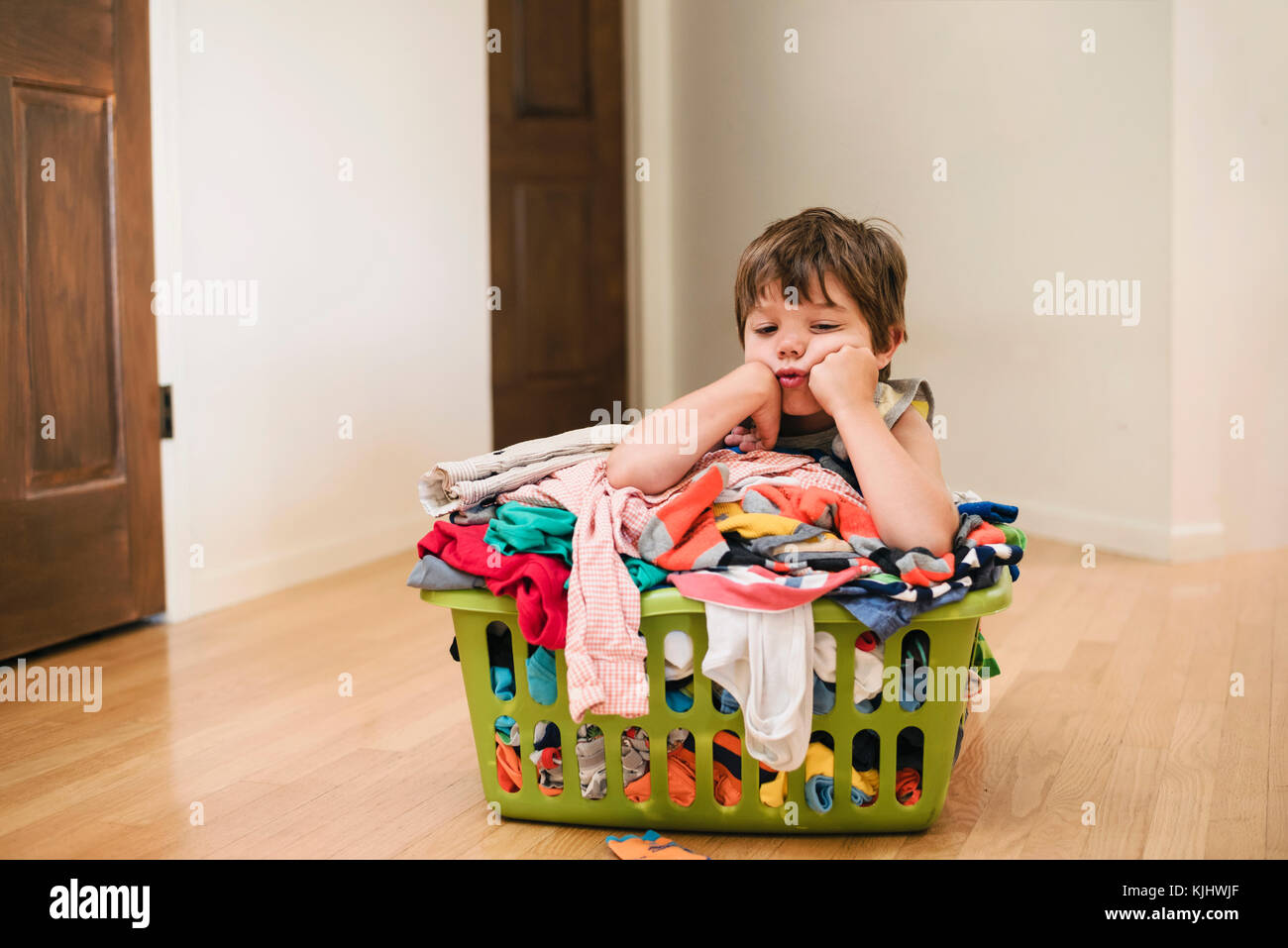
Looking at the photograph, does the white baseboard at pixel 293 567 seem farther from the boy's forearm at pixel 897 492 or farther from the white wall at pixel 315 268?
the boy's forearm at pixel 897 492

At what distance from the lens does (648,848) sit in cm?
117

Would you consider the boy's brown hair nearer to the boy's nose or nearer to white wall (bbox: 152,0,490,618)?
the boy's nose

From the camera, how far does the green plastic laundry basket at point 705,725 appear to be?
3.73ft

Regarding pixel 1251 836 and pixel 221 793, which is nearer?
pixel 1251 836

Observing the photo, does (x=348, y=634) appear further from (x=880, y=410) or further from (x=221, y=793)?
(x=880, y=410)

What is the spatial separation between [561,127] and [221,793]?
2857 millimetres

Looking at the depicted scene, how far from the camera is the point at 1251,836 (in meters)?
1.21

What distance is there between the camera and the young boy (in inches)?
46.3

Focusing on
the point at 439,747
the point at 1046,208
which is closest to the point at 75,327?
the point at 439,747

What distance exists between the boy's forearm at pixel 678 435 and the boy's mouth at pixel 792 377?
49 mm

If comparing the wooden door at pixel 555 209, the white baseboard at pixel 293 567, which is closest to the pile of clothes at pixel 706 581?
the white baseboard at pixel 293 567

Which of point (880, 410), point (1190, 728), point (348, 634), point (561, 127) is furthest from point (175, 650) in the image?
point (561, 127)

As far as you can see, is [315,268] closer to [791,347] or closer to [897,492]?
[791,347]

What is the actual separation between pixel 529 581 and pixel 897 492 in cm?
35
